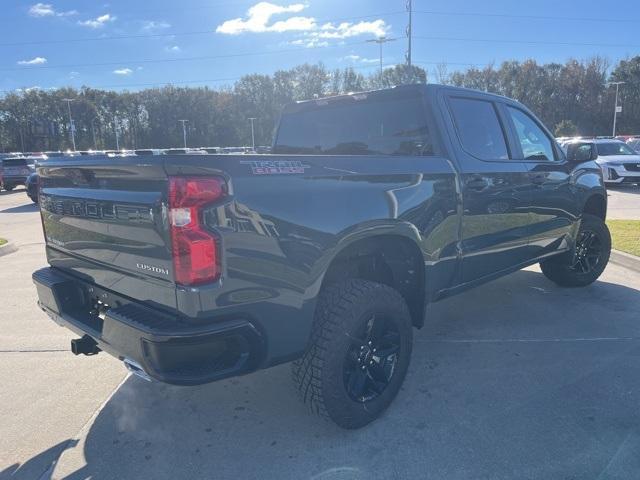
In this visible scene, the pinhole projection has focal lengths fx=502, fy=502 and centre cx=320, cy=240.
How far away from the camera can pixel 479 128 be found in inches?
153

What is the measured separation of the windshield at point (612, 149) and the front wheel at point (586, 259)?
14697 millimetres

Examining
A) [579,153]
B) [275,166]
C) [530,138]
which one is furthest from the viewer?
[579,153]

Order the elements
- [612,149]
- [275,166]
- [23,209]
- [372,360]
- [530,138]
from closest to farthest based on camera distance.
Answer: [275,166] → [372,360] → [530,138] → [23,209] → [612,149]

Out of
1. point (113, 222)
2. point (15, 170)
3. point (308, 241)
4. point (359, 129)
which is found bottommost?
point (15, 170)

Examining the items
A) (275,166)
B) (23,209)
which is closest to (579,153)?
(275,166)

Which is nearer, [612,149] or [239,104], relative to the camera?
[612,149]

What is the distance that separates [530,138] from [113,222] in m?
3.65

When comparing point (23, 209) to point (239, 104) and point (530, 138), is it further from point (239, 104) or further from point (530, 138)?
point (239, 104)

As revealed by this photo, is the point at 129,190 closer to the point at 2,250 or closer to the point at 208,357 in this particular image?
the point at 208,357

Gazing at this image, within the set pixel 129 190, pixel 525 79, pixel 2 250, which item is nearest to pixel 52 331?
pixel 129 190

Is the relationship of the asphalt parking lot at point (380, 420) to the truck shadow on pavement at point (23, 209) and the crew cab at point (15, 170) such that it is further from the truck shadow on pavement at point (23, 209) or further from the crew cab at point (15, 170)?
the crew cab at point (15, 170)

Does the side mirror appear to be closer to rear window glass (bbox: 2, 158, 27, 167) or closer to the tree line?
rear window glass (bbox: 2, 158, 27, 167)

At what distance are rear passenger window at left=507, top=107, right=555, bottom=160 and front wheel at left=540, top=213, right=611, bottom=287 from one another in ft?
3.93

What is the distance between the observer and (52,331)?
15.1ft
